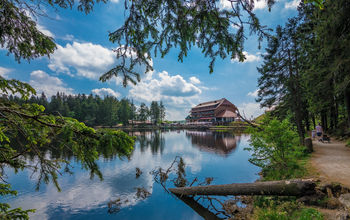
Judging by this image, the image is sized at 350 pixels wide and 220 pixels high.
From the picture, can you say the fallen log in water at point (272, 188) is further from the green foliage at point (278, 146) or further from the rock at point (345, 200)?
the green foliage at point (278, 146)

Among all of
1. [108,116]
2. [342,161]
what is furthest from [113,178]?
[108,116]

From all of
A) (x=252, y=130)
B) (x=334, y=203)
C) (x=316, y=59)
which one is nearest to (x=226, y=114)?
(x=316, y=59)

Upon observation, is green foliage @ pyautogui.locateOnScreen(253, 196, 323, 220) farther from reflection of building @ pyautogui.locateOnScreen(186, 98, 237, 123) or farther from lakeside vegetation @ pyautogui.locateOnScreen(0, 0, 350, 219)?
reflection of building @ pyautogui.locateOnScreen(186, 98, 237, 123)

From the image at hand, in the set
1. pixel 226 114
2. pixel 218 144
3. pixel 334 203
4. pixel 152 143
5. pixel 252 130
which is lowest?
pixel 152 143

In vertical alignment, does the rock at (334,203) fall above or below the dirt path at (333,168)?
below

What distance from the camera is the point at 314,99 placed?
12008mm

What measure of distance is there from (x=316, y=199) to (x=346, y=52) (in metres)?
7.50

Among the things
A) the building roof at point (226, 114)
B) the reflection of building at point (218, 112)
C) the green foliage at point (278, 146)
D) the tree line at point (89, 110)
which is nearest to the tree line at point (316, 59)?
the green foliage at point (278, 146)

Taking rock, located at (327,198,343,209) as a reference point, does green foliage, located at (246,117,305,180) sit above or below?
above

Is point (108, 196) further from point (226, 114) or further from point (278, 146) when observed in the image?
point (226, 114)

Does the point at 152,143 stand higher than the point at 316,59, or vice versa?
the point at 316,59

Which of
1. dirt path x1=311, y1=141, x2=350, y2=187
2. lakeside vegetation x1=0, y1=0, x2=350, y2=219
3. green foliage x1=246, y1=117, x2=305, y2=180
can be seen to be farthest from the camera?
green foliage x1=246, y1=117, x2=305, y2=180

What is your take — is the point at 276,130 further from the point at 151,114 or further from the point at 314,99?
the point at 151,114

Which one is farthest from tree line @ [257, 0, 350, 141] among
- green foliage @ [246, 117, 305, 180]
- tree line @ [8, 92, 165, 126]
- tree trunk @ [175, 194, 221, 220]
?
tree line @ [8, 92, 165, 126]
